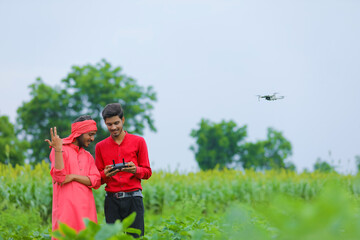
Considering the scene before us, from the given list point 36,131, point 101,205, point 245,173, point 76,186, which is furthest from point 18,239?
point 36,131

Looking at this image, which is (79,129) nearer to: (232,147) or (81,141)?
(81,141)

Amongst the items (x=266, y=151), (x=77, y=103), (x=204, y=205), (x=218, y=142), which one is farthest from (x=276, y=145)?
(x=204, y=205)

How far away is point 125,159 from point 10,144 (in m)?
28.6

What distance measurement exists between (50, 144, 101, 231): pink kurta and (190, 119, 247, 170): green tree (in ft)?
124

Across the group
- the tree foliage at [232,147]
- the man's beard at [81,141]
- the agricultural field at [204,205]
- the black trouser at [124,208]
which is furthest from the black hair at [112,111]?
the tree foliage at [232,147]

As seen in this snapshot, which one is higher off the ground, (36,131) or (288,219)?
(36,131)

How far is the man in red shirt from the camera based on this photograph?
4.15m

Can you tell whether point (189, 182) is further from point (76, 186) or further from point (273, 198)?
point (273, 198)

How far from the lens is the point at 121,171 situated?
4105mm

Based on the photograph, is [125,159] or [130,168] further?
[125,159]

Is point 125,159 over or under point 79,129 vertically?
under

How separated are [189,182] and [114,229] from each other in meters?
9.41

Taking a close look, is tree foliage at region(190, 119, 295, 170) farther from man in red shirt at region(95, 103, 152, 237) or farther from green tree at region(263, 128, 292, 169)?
man in red shirt at region(95, 103, 152, 237)

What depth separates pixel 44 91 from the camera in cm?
3253
